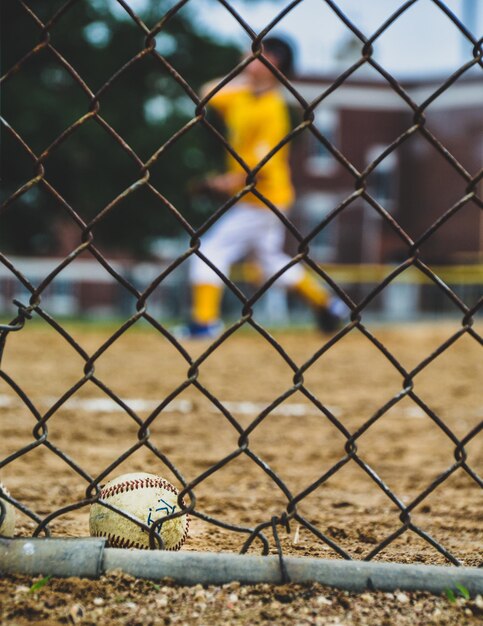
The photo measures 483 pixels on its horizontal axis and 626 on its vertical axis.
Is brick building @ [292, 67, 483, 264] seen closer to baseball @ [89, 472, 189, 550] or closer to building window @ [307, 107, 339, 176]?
building window @ [307, 107, 339, 176]

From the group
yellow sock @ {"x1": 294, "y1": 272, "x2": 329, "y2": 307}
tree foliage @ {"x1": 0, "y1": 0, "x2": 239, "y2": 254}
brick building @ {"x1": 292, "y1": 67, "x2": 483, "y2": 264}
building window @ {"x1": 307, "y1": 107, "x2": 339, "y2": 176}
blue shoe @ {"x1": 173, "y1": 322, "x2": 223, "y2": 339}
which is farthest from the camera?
building window @ {"x1": 307, "y1": 107, "x2": 339, "y2": 176}

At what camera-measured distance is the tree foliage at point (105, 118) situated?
679 inches

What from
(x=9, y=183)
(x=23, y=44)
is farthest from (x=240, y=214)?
(x=9, y=183)

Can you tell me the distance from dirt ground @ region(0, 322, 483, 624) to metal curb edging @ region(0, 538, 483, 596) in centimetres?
3

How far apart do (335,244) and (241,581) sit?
24.5 meters

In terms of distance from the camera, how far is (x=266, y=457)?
3.28 meters

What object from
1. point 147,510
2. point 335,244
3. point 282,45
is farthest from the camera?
point 335,244

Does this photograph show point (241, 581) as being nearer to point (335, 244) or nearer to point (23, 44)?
point (23, 44)

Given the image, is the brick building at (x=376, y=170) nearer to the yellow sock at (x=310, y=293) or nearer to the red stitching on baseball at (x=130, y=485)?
the yellow sock at (x=310, y=293)

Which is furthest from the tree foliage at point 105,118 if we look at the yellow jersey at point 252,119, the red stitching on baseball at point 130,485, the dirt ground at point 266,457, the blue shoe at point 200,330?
the red stitching on baseball at point 130,485

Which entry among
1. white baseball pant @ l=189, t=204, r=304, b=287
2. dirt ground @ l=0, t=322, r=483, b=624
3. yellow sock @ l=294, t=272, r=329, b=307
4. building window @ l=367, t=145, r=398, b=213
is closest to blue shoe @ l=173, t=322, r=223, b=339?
dirt ground @ l=0, t=322, r=483, b=624

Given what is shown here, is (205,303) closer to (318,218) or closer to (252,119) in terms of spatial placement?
(252,119)

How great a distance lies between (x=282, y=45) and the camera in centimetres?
673

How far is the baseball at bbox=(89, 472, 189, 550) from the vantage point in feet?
5.74
